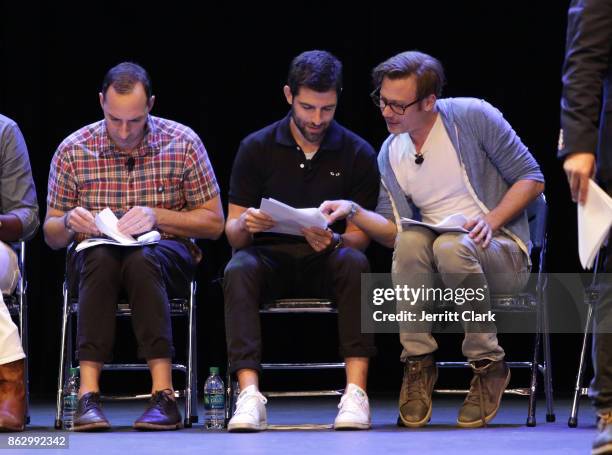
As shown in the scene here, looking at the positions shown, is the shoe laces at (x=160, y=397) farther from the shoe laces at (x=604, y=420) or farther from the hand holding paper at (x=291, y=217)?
the shoe laces at (x=604, y=420)

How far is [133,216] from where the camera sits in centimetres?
377

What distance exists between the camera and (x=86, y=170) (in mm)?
3994

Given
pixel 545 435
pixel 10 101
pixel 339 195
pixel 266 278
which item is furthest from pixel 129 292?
pixel 10 101

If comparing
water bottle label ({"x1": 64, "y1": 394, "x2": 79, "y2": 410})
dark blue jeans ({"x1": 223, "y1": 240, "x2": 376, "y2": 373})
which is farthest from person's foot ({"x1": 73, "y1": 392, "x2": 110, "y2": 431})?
dark blue jeans ({"x1": 223, "y1": 240, "x2": 376, "y2": 373})

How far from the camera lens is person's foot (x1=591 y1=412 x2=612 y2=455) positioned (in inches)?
96.0

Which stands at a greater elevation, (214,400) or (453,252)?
(453,252)

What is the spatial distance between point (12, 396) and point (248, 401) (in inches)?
29.8

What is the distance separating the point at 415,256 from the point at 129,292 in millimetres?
932

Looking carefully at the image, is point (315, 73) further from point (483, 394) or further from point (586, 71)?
point (586, 71)

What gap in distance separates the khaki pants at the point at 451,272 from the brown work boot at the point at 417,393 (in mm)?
42

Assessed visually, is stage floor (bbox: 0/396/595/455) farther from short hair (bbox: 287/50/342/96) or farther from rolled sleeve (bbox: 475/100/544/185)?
short hair (bbox: 287/50/342/96)

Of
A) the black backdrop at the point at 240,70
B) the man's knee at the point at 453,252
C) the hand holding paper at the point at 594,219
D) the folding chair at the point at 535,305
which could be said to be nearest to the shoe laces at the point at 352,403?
the folding chair at the point at 535,305

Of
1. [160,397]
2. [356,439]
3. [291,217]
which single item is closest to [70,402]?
[160,397]

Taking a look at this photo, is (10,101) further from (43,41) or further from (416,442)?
(416,442)
